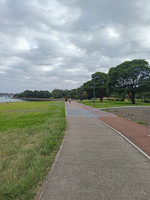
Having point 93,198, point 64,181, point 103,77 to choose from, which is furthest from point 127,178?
point 103,77

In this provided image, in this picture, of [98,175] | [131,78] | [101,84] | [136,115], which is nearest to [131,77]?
[131,78]

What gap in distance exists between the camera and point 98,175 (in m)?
3.86

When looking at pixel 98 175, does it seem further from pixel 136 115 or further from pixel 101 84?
pixel 101 84

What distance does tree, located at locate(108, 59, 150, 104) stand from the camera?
40.8 metres

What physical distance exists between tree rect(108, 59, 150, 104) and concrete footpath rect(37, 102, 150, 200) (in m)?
39.2

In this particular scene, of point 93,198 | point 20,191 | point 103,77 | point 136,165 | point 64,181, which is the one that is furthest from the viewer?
point 103,77

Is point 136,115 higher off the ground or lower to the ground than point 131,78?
lower

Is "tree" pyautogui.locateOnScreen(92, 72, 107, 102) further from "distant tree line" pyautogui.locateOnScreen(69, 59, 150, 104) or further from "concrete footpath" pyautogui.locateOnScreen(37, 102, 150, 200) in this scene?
"concrete footpath" pyautogui.locateOnScreen(37, 102, 150, 200)

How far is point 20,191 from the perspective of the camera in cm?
317

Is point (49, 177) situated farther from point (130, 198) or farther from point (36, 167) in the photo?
point (130, 198)

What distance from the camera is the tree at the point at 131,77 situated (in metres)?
40.8

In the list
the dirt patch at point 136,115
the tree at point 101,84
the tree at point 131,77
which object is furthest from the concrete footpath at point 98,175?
the tree at point 101,84

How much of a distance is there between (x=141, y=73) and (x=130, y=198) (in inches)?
1756

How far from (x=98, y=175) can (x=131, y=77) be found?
42.8 m
